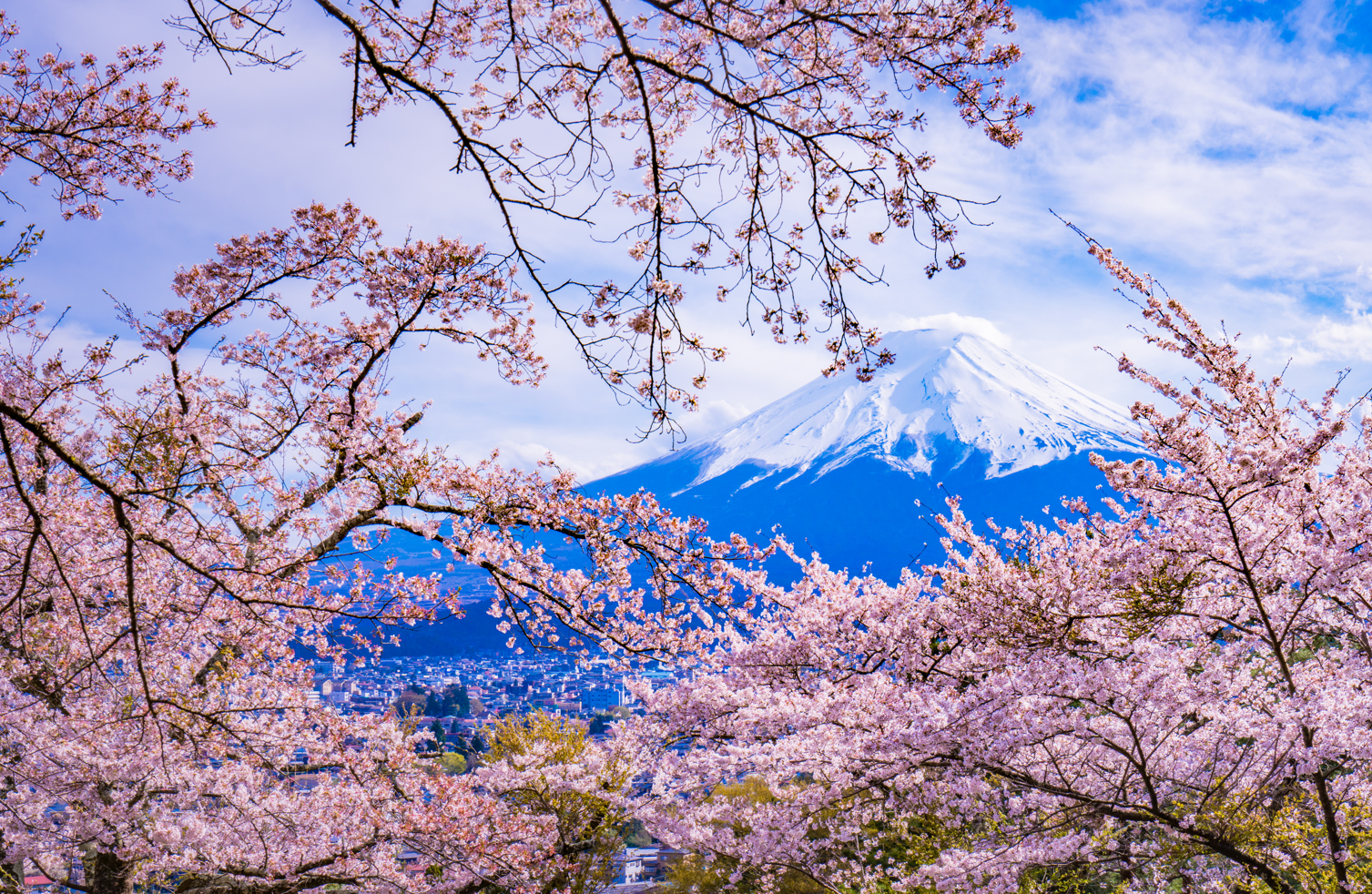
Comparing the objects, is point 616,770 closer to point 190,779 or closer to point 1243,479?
point 190,779

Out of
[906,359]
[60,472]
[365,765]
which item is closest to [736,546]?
[365,765]

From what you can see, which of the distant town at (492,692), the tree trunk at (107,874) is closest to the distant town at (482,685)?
the distant town at (492,692)

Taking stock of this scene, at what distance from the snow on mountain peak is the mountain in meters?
0.23

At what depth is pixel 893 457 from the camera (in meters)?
111

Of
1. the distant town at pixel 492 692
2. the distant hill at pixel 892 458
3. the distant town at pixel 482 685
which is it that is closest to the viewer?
the distant town at pixel 492 692

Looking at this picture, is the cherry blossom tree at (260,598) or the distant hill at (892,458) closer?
the cherry blossom tree at (260,598)

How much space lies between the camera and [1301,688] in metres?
3.95

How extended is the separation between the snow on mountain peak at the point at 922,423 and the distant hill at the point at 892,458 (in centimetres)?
23

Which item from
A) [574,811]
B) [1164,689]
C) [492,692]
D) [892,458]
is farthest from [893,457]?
[1164,689]

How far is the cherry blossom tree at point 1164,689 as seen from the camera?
12.2ft

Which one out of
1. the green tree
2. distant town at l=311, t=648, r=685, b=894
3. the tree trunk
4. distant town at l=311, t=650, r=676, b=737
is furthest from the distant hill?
the tree trunk

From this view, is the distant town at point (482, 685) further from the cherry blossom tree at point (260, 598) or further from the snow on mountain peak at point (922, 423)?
the snow on mountain peak at point (922, 423)

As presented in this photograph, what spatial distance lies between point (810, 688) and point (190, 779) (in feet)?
21.4

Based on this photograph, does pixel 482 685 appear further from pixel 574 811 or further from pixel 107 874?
pixel 107 874
